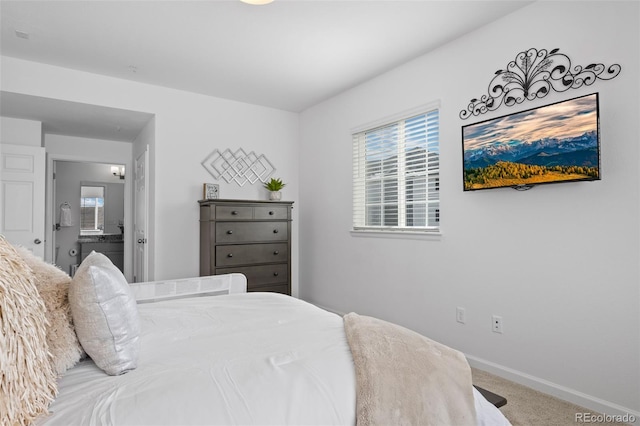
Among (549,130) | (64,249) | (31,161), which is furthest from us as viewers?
(64,249)

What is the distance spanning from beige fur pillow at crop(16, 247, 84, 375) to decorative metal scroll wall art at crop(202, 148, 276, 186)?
3339 mm

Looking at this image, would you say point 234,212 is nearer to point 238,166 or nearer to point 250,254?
point 250,254

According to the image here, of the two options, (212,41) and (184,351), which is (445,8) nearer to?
(212,41)

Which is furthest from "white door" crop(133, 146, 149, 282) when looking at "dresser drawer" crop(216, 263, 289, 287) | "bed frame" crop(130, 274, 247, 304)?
"bed frame" crop(130, 274, 247, 304)

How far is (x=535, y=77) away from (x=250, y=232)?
3.02 metres

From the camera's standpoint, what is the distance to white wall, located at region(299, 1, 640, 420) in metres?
2.11

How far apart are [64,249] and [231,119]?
4.39 metres

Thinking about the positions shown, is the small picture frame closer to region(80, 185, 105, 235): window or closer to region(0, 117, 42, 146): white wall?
region(0, 117, 42, 146): white wall

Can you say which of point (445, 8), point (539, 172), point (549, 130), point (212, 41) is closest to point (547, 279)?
point (539, 172)

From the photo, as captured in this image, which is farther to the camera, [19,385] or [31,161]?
[31,161]

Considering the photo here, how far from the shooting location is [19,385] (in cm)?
82

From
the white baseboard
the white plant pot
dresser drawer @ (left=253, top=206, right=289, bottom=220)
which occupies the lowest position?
the white baseboard

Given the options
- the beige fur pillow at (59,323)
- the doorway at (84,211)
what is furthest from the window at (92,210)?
the beige fur pillow at (59,323)

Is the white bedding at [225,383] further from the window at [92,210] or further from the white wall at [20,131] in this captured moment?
the window at [92,210]
